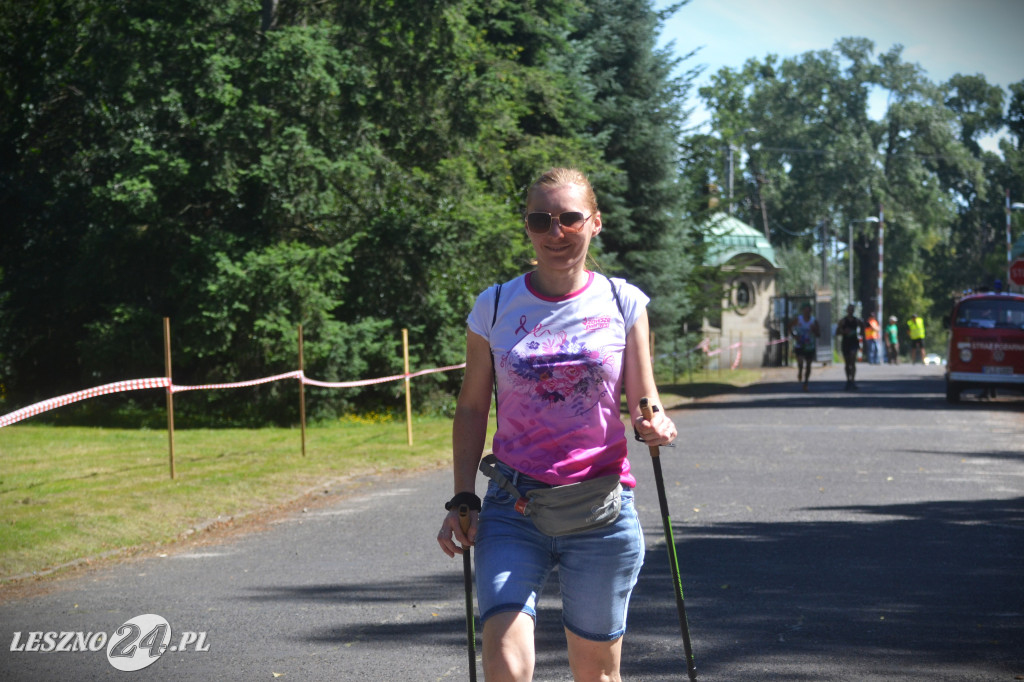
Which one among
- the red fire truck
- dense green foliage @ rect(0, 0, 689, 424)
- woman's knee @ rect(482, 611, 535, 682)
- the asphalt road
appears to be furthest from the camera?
the red fire truck

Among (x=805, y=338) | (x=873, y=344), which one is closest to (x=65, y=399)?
(x=805, y=338)

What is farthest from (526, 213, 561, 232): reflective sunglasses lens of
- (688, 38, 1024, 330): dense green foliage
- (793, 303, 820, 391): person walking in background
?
(688, 38, 1024, 330): dense green foliage

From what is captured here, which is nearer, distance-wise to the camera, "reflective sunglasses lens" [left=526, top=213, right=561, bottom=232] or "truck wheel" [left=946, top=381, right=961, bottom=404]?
"reflective sunglasses lens" [left=526, top=213, right=561, bottom=232]

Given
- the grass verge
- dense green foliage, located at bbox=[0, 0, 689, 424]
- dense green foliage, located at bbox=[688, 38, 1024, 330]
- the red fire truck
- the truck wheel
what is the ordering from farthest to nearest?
1. dense green foliage, located at bbox=[688, 38, 1024, 330]
2. the truck wheel
3. the red fire truck
4. dense green foliage, located at bbox=[0, 0, 689, 424]
5. the grass verge

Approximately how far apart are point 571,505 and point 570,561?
196 mm

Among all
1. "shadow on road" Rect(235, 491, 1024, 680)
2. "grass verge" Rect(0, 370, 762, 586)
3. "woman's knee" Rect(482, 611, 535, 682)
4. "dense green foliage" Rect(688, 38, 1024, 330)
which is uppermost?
"dense green foliage" Rect(688, 38, 1024, 330)

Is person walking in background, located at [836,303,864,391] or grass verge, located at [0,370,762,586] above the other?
person walking in background, located at [836,303,864,391]

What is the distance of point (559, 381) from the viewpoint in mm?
3607

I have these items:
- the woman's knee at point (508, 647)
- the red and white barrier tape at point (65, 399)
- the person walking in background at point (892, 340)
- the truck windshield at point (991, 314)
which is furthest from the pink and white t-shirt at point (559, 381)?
the person walking in background at point (892, 340)

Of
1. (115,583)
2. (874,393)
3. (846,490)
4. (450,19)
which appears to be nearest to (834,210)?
(874,393)

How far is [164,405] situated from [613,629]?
22285mm

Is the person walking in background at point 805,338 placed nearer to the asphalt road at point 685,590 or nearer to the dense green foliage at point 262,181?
the dense green foliage at point 262,181

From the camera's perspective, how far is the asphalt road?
5770 millimetres

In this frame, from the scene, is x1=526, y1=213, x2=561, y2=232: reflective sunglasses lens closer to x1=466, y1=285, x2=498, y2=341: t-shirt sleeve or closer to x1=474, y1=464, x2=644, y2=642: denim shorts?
x1=466, y1=285, x2=498, y2=341: t-shirt sleeve
